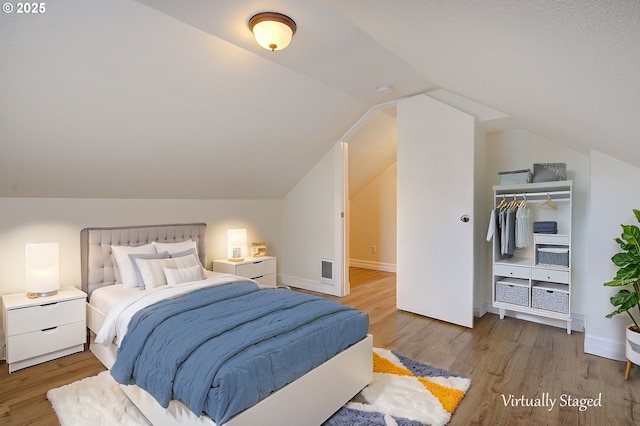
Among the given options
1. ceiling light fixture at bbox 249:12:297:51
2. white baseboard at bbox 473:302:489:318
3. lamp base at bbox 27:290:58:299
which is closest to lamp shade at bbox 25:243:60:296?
lamp base at bbox 27:290:58:299

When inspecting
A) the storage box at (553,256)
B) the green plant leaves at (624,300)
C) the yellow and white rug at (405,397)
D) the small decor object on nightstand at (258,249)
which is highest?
the storage box at (553,256)

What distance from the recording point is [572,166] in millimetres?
3381

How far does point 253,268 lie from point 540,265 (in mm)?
3298

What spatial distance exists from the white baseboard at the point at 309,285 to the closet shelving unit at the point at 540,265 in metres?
2.04

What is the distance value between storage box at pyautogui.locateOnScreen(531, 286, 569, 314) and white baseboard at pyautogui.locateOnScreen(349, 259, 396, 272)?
114 inches

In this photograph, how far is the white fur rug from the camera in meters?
1.97

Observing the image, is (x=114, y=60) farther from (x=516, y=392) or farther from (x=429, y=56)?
(x=516, y=392)

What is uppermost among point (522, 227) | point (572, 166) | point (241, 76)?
point (241, 76)

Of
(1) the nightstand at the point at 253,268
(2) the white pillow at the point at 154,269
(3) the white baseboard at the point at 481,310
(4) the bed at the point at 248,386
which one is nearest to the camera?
(4) the bed at the point at 248,386

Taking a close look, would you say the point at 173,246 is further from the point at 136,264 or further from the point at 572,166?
the point at 572,166

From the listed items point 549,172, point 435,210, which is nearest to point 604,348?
point 549,172

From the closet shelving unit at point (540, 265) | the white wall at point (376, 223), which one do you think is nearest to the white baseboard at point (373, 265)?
the white wall at point (376, 223)

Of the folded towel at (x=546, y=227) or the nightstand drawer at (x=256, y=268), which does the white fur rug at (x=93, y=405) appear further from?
the folded towel at (x=546, y=227)

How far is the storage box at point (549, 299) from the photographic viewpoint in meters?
3.13
